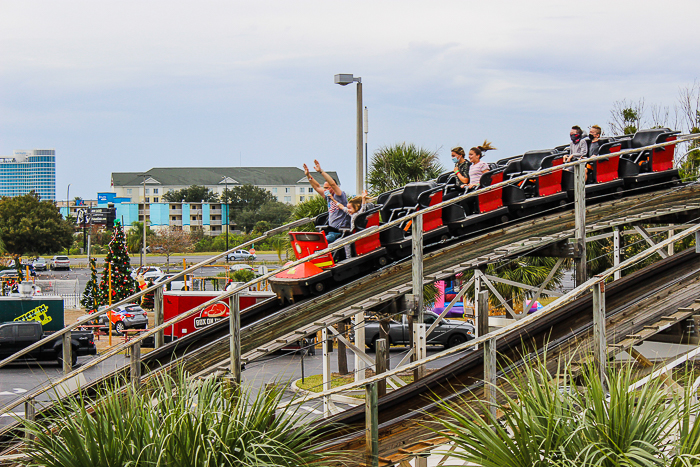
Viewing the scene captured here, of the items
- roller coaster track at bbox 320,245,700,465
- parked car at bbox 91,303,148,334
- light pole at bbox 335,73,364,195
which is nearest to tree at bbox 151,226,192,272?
parked car at bbox 91,303,148,334

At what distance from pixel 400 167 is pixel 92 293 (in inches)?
692

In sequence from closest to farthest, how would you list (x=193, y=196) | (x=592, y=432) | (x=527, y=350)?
(x=592, y=432) → (x=527, y=350) → (x=193, y=196)

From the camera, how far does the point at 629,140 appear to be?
14.1 metres

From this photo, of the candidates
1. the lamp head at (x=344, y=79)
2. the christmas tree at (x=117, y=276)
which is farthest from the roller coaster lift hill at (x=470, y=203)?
the christmas tree at (x=117, y=276)

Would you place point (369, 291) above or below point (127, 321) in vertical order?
above

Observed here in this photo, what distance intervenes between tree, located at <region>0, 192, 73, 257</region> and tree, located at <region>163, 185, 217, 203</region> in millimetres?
37781

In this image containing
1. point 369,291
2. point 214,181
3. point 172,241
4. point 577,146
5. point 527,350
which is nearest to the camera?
point 527,350

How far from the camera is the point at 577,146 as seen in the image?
1327cm

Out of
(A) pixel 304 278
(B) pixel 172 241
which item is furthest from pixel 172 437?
(B) pixel 172 241

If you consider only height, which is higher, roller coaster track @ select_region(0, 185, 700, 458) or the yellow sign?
roller coaster track @ select_region(0, 185, 700, 458)

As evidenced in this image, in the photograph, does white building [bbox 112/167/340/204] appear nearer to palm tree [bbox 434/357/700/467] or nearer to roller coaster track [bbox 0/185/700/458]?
roller coaster track [bbox 0/185/700/458]

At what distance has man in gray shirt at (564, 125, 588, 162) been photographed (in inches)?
516

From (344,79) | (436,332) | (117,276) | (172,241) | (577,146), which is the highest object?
(344,79)

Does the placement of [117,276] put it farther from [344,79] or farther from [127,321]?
[344,79]
